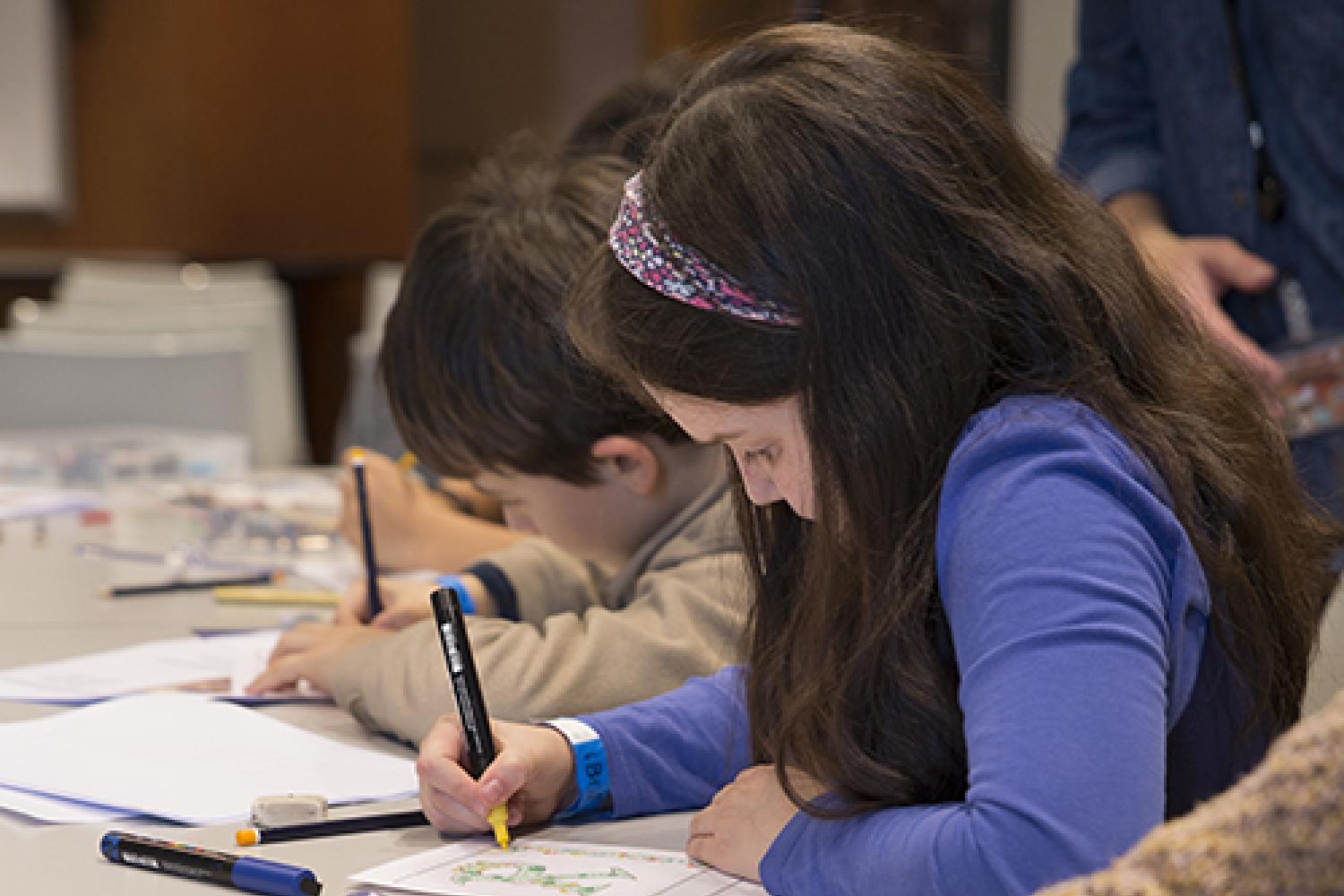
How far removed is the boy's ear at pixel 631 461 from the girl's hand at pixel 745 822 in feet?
1.49

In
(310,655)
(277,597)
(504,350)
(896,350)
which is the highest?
(896,350)

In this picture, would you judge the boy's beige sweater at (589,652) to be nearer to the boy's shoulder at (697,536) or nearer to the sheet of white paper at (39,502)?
the boy's shoulder at (697,536)

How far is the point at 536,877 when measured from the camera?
0.86 metres

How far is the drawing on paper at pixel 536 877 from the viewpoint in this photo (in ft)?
2.75

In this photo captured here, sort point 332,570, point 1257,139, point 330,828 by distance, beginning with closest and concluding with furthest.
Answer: point 330,828, point 1257,139, point 332,570

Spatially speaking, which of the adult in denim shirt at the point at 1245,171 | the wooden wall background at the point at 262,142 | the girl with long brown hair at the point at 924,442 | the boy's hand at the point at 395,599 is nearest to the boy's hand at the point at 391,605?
the boy's hand at the point at 395,599

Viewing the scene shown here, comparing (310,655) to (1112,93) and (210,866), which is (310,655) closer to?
(210,866)

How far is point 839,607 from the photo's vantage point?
2.82 feet

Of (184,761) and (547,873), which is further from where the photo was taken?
(184,761)

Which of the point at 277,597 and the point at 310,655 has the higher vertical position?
the point at 310,655

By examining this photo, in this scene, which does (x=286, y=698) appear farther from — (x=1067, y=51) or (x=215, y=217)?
(x=215, y=217)

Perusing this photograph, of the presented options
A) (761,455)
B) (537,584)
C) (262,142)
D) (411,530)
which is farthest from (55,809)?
(262,142)

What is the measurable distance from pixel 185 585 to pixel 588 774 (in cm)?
88

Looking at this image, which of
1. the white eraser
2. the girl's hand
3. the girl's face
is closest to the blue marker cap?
the white eraser
